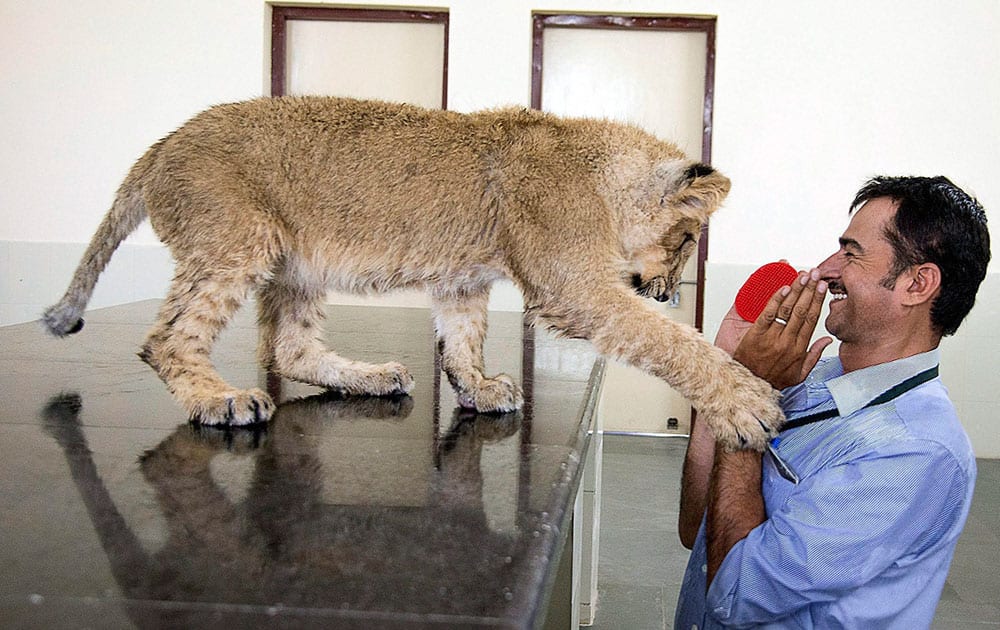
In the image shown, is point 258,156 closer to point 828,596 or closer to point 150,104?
point 828,596

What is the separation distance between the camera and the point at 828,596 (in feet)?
7.11

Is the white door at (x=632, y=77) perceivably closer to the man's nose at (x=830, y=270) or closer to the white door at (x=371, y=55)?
the white door at (x=371, y=55)

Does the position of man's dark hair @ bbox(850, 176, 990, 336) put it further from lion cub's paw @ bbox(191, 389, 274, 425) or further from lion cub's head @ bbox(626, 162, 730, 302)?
lion cub's paw @ bbox(191, 389, 274, 425)

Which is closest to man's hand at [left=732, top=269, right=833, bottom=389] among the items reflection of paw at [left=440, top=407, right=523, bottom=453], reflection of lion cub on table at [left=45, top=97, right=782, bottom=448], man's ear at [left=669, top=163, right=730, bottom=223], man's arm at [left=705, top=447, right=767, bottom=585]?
reflection of lion cub on table at [left=45, top=97, right=782, bottom=448]

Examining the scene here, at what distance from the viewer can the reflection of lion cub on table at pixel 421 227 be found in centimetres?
241

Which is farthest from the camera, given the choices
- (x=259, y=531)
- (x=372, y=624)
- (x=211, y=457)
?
(x=211, y=457)

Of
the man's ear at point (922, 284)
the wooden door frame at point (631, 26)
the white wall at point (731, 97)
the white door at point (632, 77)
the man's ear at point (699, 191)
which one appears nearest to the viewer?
the man's ear at point (922, 284)

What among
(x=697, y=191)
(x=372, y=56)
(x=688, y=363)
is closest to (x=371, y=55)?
(x=372, y=56)

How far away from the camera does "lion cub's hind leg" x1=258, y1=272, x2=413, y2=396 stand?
2.79 m

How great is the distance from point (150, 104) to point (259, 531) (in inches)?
246

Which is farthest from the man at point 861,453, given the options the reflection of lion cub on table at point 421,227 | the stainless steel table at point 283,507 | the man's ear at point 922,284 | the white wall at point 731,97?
the white wall at point 731,97

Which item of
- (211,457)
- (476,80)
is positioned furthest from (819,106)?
(211,457)

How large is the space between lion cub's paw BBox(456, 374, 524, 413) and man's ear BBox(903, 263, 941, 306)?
3.17ft

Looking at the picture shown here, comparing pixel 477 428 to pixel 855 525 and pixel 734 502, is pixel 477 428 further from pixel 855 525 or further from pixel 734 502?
pixel 855 525
